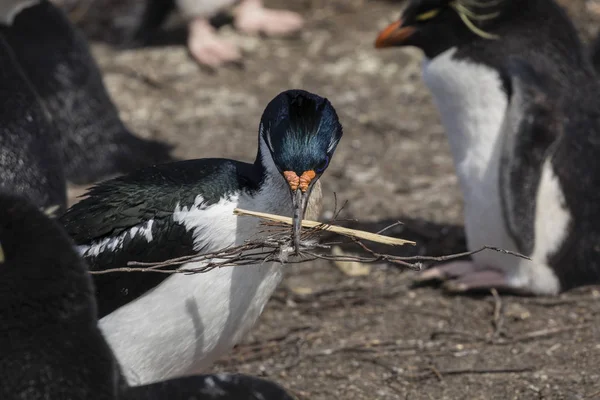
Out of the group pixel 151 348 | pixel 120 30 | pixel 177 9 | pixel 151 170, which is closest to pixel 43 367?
pixel 151 348

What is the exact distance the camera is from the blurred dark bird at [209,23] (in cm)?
711

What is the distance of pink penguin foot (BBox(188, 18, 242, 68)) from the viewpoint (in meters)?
7.05

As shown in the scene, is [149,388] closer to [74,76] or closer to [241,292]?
[241,292]

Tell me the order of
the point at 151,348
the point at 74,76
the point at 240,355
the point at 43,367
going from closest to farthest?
the point at 43,367
the point at 151,348
the point at 240,355
the point at 74,76

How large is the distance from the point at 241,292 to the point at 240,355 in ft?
2.71

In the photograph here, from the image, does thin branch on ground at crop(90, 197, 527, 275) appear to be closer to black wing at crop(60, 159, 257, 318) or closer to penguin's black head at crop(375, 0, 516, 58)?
black wing at crop(60, 159, 257, 318)

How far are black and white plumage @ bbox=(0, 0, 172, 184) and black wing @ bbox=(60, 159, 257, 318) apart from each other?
2478mm

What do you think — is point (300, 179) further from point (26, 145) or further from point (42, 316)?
point (26, 145)

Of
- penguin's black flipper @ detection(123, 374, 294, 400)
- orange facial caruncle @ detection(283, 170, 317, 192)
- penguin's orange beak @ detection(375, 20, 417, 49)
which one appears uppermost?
penguin's orange beak @ detection(375, 20, 417, 49)

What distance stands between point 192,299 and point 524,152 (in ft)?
5.30

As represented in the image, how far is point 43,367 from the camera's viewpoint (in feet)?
7.71

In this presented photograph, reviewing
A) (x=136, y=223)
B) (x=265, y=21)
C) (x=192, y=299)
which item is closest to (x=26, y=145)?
(x=136, y=223)

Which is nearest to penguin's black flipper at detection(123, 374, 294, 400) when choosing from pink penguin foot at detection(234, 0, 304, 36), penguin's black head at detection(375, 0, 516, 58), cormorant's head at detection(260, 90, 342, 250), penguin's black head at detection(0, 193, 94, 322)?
penguin's black head at detection(0, 193, 94, 322)

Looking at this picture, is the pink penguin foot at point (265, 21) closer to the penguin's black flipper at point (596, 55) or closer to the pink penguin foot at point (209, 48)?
the pink penguin foot at point (209, 48)
